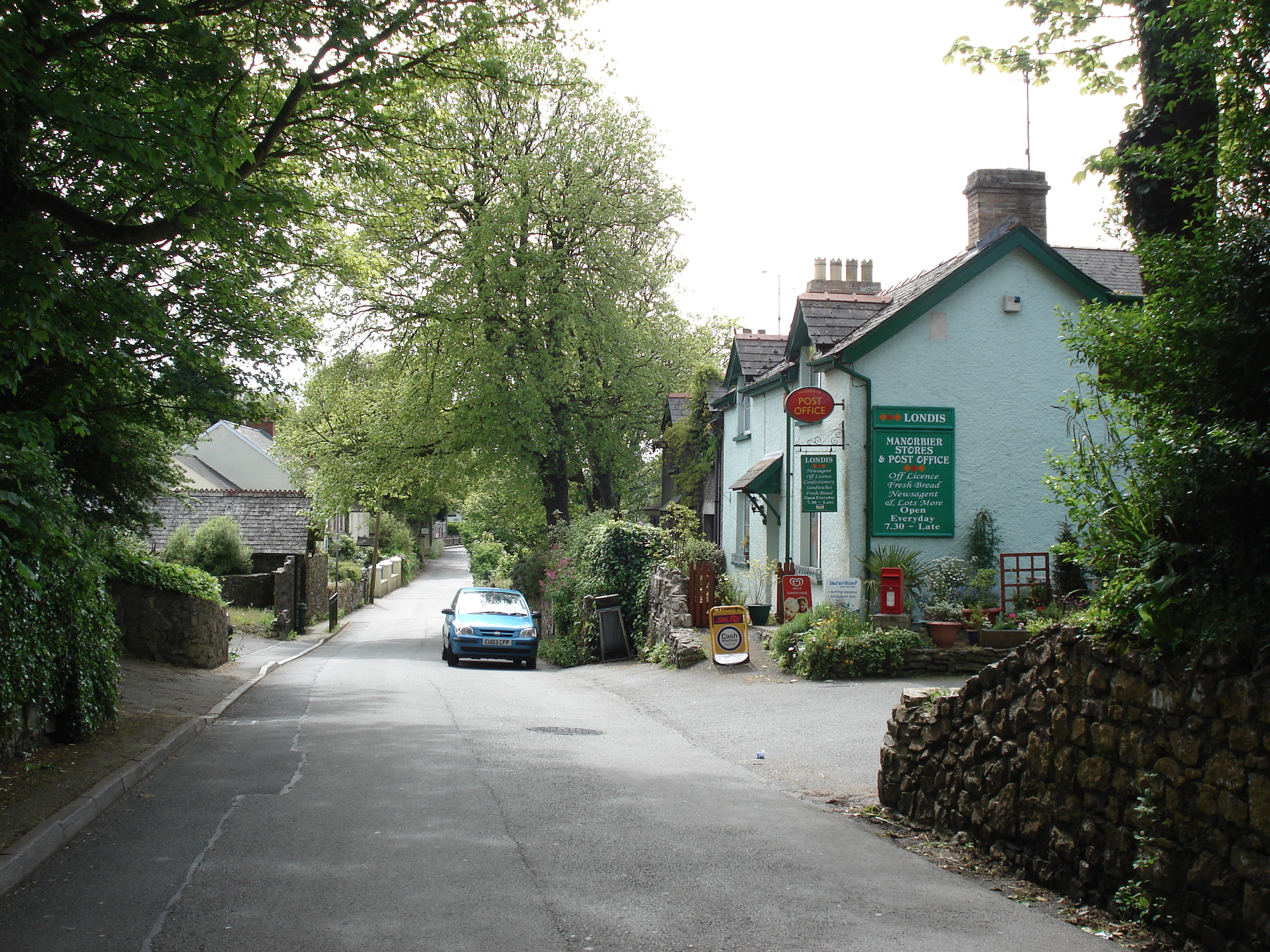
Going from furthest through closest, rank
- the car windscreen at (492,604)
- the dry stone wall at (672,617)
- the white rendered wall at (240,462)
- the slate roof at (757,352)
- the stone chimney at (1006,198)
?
the white rendered wall at (240,462)
the slate roof at (757,352)
the car windscreen at (492,604)
the stone chimney at (1006,198)
the dry stone wall at (672,617)

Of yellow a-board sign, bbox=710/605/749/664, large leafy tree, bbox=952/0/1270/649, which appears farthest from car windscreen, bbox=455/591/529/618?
large leafy tree, bbox=952/0/1270/649

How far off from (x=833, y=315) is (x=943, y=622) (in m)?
6.67

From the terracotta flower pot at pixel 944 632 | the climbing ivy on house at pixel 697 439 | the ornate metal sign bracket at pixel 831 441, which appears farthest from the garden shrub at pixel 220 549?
the terracotta flower pot at pixel 944 632

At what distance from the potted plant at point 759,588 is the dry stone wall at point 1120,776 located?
1262 cm

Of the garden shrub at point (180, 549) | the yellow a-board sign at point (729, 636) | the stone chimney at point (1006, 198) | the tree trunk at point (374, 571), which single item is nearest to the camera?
the yellow a-board sign at point (729, 636)

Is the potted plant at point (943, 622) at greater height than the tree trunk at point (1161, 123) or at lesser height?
lesser

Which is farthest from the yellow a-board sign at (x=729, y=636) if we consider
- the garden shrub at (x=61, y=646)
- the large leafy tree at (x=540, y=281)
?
the large leafy tree at (x=540, y=281)

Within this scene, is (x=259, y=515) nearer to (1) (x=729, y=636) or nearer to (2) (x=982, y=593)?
(1) (x=729, y=636)

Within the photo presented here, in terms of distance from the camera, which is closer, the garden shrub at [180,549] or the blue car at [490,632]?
the blue car at [490,632]

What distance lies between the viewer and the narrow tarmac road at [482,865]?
4957 mm

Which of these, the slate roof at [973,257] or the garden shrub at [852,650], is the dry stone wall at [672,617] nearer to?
the garden shrub at [852,650]

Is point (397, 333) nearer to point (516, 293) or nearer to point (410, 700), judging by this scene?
point (516, 293)

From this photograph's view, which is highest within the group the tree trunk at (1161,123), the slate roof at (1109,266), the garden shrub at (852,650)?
the slate roof at (1109,266)

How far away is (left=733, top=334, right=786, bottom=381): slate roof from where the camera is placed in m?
24.2
